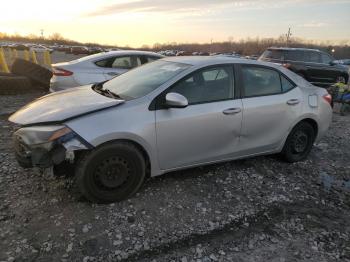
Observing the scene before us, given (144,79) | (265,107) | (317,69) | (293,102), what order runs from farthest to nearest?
(317,69) < (293,102) < (265,107) < (144,79)

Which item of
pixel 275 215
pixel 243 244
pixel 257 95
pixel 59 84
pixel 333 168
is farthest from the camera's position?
pixel 59 84

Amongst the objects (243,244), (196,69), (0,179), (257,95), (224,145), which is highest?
(196,69)

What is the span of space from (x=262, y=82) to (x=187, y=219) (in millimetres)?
2258

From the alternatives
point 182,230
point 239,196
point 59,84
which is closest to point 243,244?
point 182,230

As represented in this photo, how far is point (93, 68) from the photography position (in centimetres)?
781

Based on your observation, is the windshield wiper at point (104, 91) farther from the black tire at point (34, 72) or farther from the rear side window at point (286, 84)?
the black tire at point (34, 72)

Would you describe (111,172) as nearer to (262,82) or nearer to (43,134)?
(43,134)

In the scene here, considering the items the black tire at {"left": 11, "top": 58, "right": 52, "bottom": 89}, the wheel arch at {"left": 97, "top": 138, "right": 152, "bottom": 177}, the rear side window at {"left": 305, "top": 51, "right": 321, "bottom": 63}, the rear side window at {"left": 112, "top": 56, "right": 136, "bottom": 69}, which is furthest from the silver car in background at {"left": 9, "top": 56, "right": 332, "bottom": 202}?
the rear side window at {"left": 305, "top": 51, "right": 321, "bottom": 63}

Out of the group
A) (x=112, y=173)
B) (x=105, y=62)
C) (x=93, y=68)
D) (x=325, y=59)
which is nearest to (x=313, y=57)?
(x=325, y=59)

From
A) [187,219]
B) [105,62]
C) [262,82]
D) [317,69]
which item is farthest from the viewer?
[317,69]

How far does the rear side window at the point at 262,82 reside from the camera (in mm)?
4566

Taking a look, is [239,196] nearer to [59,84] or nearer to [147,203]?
[147,203]

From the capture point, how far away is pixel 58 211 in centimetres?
357

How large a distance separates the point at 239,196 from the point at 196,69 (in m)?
1.67
